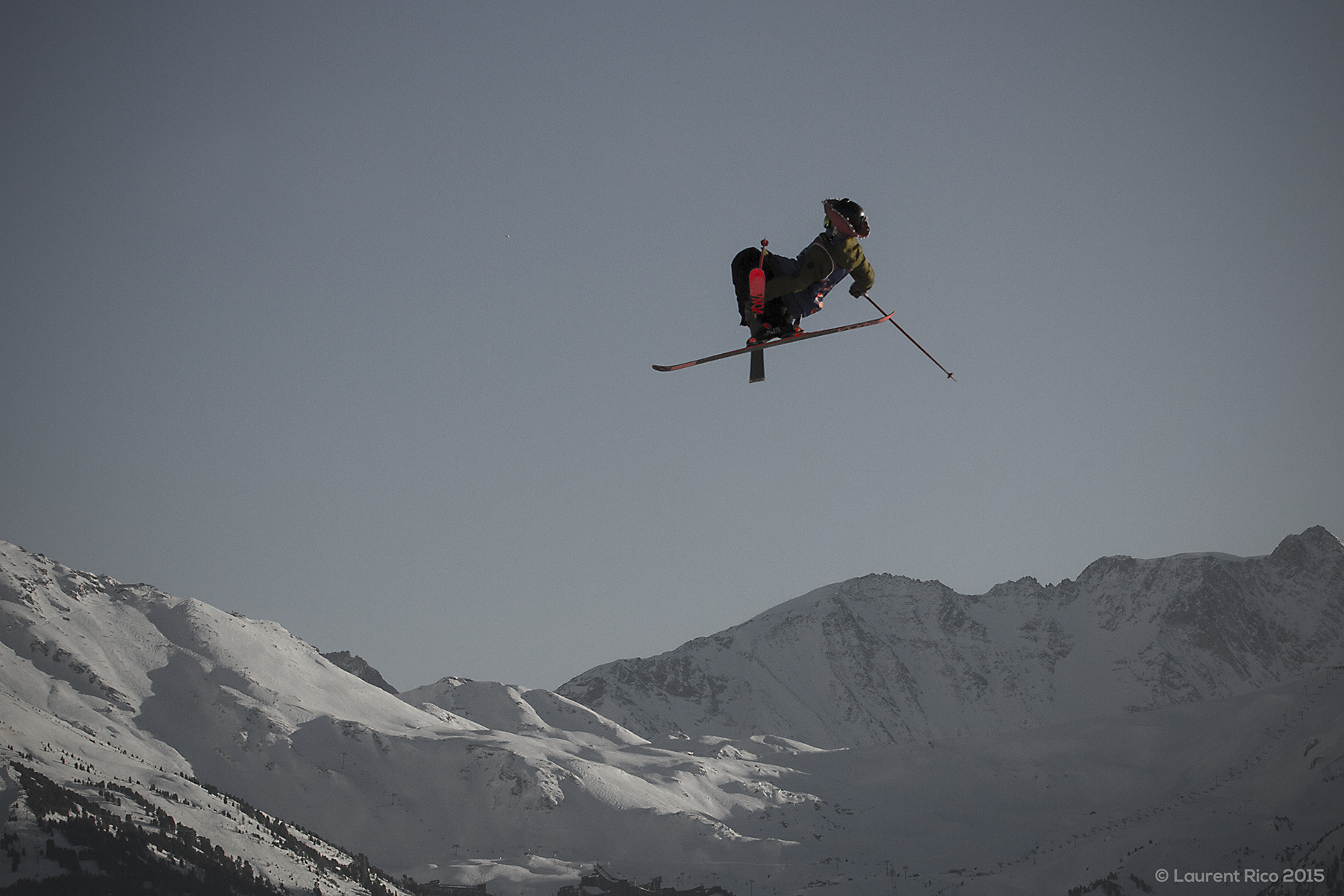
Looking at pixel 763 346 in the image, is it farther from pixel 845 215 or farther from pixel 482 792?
pixel 482 792

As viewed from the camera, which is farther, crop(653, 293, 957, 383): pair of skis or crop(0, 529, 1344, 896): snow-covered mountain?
crop(0, 529, 1344, 896): snow-covered mountain

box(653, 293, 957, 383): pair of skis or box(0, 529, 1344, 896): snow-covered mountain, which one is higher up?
box(653, 293, 957, 383): pair of skis

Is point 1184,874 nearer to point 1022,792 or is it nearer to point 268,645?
point 1022,792

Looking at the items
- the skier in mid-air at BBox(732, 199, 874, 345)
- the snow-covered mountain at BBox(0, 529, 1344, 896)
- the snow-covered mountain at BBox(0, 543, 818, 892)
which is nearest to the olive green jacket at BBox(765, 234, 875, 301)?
the skier in mid-air at BBox(732, 199, 874, 345)

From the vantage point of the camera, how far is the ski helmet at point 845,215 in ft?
78.2

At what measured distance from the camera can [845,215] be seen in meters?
23.8

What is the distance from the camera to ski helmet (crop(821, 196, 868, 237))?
78.2 feet

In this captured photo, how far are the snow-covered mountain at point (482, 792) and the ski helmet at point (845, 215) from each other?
73192mm

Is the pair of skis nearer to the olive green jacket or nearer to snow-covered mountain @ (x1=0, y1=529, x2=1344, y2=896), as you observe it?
the olive green jacket

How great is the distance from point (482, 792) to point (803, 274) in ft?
476

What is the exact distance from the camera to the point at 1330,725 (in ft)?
459

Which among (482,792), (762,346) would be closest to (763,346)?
(762,346)

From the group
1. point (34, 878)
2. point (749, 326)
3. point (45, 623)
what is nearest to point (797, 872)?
point (34, 878)

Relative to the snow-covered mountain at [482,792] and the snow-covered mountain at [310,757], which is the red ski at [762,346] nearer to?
the snow-covered mountain at [482,792]
